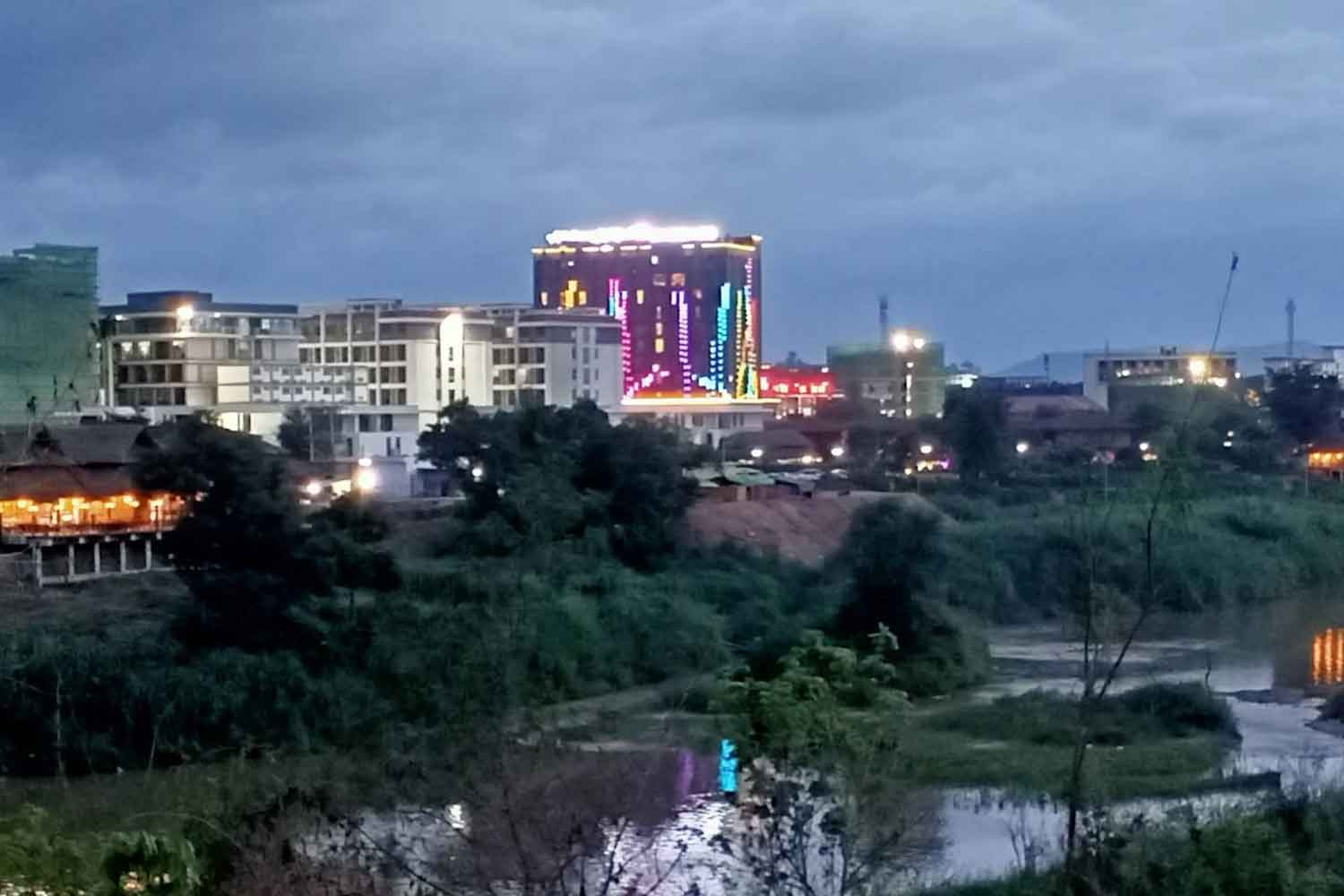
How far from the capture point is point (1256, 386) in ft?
146

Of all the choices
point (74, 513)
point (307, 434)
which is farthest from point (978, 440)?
point (74, 513)

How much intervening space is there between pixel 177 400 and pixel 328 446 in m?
3.60

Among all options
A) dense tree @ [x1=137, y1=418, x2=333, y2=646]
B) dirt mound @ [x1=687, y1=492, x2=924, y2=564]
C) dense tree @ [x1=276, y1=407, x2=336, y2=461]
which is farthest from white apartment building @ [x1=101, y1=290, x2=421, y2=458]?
dense tree @ [x1=137, y1=418, x2=333, y2=646]

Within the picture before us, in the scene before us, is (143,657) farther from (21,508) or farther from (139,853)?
(139,853)

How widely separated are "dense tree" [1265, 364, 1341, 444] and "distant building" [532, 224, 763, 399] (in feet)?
54.5

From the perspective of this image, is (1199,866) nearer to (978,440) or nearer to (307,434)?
(307,434)

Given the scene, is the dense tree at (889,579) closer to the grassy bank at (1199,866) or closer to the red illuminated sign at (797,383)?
the grassy bank at (1199,866)

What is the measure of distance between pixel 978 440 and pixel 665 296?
20159mm

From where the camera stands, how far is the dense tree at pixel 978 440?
3105 centimetres

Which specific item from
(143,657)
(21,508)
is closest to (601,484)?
(21,508)

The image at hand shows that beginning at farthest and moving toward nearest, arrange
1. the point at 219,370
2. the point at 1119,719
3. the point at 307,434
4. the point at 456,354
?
the point at 456,354, the point at 219,370, the point at 307,434, the point at 1119,719

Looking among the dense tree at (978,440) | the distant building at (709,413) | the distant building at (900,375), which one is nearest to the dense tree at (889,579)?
the dense tree at (978,440)

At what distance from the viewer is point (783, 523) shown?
976 inches

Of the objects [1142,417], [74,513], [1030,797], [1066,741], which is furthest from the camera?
[1142,417]
